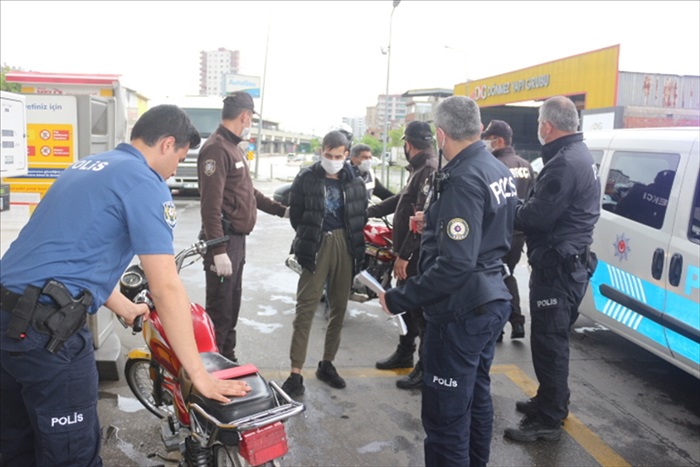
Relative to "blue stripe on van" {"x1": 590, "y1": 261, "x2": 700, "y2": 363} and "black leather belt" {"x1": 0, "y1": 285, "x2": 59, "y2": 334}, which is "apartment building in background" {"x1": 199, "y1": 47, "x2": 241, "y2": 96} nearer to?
"blue stripe on van" {"x1": 590, "y1": 261, "x2": 700, "y2": 363}

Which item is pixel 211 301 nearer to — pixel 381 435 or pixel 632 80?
pixel 381 435

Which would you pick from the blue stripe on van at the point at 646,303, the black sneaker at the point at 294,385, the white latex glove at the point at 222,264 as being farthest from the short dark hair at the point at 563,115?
the black sneaker at the point at 294,385

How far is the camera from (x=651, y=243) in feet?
13.8

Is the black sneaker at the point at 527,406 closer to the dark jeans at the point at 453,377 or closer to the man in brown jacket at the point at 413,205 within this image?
the man in brown jacket at the point at 413,205

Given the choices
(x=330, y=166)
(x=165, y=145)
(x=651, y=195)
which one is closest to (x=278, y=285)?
(x=330, y=166)

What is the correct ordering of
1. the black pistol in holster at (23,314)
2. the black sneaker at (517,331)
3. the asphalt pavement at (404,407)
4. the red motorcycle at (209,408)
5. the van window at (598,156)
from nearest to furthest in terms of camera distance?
1. the black pistol in holster at (23,314)
2. the red motorcycle at (209,408)
3. the asphalt pavement at (404,407)
4. the van window at (598,156)
5. the black sneaker at (517,331)

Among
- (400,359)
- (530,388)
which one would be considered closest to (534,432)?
(530,388)

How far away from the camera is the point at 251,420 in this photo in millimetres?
2211

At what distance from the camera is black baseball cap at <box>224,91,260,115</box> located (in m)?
4.18

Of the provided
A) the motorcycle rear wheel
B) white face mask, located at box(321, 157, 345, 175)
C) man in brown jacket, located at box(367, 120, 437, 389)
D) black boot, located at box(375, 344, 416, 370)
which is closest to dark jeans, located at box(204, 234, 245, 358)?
the motorcycle rear wheel

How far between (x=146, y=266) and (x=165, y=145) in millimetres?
526

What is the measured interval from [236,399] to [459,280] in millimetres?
1107

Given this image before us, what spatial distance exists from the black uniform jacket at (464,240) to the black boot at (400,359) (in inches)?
77.4

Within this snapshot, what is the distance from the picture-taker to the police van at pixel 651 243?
3.88 metres
